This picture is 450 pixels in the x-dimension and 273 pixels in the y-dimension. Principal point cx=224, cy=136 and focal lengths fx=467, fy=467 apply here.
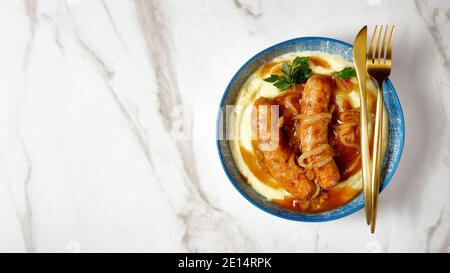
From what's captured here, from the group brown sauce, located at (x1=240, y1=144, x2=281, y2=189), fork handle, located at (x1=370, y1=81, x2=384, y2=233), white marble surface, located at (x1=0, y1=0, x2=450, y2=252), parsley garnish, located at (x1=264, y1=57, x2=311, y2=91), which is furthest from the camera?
white marble surface, located at (x1=0, y1=0, x2=450, y2=252)

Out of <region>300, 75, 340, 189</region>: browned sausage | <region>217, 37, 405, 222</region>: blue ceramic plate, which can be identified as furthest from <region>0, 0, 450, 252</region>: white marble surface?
<region>300, 75, 340, 189</region>: browned sausage

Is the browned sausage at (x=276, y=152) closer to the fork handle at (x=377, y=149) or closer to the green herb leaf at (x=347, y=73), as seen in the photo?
the fork handle at (x=377, y=149)

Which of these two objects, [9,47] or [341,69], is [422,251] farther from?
[9,47]

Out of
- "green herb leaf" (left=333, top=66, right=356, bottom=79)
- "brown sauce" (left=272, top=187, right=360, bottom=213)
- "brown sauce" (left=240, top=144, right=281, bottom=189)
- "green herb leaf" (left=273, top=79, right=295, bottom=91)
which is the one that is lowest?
"brown sauce" (left=272, top=187, right=360, bottom=213)

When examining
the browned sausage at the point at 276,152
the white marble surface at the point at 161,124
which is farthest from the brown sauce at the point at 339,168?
the white marble surface at the point at 161,124

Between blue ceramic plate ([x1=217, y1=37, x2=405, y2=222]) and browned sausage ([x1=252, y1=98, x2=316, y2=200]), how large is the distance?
0.17 metres

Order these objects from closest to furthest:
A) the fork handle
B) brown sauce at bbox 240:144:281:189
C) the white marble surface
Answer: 1. the fork handle
2. brown sauce at bbox 240:144:281:189
3. the white marble surface

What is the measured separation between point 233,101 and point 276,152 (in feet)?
1.41

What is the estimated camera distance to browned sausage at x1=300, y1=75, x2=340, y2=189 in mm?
2779

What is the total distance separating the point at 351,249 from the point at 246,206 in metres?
0.77

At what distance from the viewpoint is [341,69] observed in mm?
2914

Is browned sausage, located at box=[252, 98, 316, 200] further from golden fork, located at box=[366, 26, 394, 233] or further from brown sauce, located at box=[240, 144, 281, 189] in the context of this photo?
golden fork, located at box=[366, 26, 394, 233]

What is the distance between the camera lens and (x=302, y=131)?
2.84 meters
